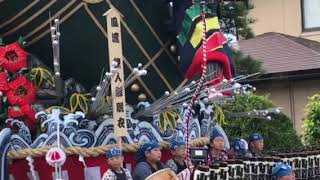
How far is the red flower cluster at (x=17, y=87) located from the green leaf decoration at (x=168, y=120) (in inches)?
50.8

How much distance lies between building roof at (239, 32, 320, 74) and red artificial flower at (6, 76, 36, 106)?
36.9 feet

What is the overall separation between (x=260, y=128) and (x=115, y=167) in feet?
23.6

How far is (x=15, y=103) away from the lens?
21.8ft

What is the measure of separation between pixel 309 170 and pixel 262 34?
1352 centimetres

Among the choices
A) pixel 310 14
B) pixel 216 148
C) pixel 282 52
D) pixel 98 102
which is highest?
pixel 310 14

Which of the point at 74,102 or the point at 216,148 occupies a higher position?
the point at 74,102

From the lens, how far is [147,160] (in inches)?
267

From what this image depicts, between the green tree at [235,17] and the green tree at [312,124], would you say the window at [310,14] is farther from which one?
the green tree at [235,17]

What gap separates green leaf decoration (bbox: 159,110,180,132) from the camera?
7344 mm

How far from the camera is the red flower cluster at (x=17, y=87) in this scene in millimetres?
6648

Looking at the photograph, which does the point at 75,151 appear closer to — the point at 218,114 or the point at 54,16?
the point at 54,16

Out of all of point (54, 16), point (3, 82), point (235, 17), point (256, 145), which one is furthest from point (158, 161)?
point (235, 17)

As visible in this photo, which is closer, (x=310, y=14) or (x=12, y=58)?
(x=12, y=58)

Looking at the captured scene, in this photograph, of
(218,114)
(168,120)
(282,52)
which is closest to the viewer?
(168,120)
